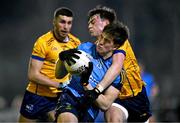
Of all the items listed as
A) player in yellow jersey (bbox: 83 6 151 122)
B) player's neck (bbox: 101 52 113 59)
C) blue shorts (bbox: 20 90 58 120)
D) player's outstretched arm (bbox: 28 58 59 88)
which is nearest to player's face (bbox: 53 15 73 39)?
player's outstretched arm (bbox: 28 58 59 88)

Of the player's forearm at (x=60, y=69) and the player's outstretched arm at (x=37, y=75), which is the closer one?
the player's forearm at (x=60, y=69)

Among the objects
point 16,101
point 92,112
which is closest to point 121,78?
point 92,112

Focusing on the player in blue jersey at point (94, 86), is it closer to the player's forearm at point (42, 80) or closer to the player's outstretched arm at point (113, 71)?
the player's outstretched arm at point (113, 71)

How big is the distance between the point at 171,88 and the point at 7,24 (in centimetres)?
304

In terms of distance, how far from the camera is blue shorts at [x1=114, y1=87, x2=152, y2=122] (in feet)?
29.3

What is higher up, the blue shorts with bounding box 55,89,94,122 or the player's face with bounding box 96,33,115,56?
the player's face with bounding box 96,33,115,56

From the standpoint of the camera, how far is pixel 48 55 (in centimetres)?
1005

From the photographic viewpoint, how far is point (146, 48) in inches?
551

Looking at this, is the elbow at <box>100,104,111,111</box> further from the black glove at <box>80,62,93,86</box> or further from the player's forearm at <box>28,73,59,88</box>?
the player's forearm at <box>28,73,59,88</box>

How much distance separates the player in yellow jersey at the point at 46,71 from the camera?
9.96 metres

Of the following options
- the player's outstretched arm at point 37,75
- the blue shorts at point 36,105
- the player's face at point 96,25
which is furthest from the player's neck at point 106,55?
the blue shorts at point 36,105

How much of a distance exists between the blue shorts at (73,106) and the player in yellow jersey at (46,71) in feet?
5.57

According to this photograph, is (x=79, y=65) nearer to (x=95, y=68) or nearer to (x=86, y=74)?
(x=86, y=74)

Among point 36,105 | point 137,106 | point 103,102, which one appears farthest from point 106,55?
point 36,105
